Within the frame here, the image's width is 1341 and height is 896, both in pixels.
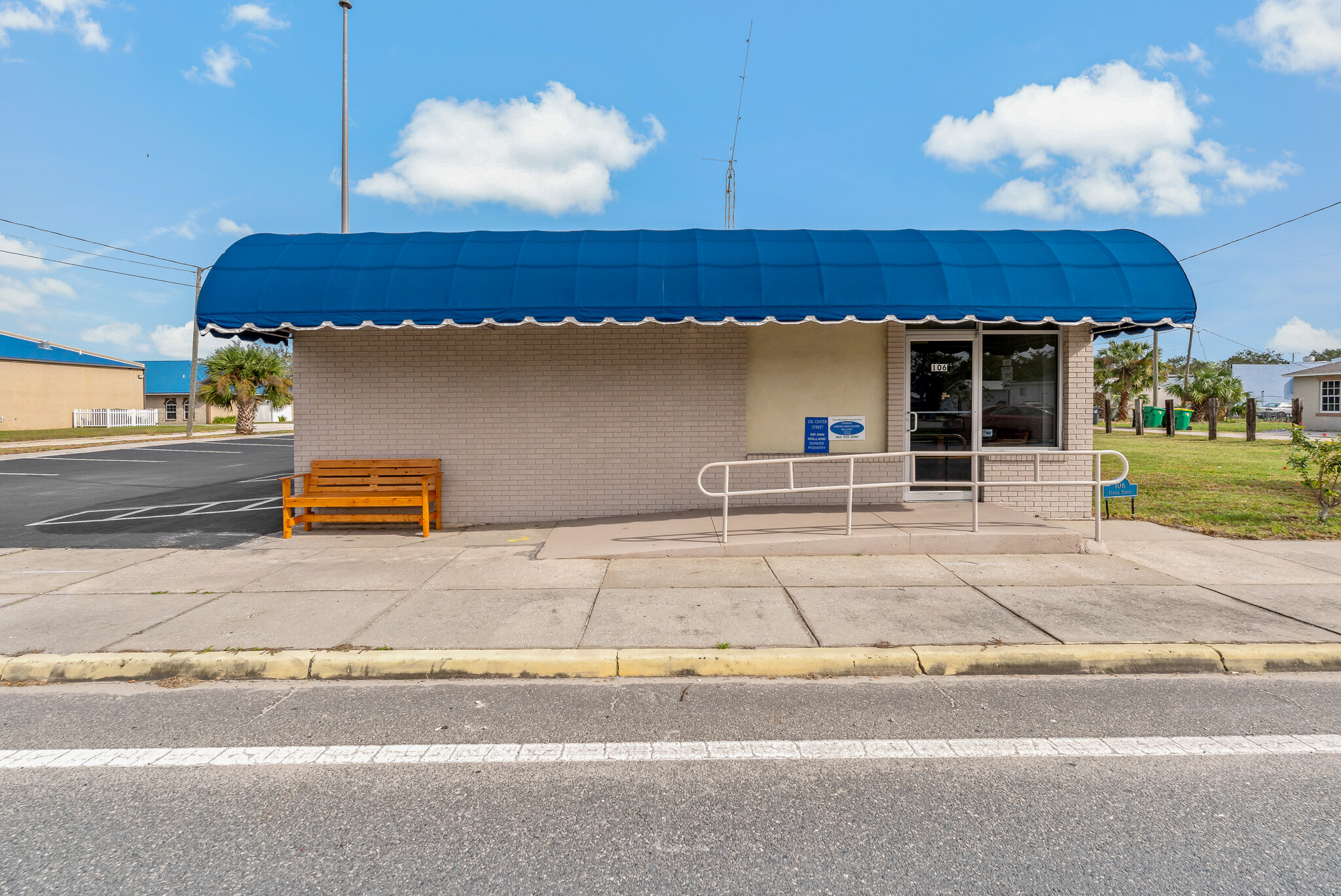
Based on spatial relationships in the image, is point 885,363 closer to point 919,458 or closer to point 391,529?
point 919,458

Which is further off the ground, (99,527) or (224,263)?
(224,263)

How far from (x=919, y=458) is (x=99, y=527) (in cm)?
1189

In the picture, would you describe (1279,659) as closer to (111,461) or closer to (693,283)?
(693,283)

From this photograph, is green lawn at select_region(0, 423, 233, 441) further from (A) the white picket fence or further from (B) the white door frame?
(B) the white door frame

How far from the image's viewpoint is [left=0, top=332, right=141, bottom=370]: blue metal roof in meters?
43.0

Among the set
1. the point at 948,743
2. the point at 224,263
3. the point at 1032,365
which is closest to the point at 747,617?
the point at 948,743

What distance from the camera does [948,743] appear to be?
372 centimetres

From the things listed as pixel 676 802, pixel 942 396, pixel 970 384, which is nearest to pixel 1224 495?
pixel 970 384

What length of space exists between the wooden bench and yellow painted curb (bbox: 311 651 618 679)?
432 centimetres

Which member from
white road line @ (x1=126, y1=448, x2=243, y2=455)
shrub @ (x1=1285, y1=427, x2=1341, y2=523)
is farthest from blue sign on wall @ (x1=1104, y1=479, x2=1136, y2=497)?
white road line @ (x1=126, y1=448, x2=243, y2=455)

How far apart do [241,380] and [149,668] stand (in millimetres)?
37451

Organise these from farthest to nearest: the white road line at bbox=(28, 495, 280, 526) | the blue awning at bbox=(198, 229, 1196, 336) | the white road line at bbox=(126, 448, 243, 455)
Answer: the white road line at bbox=(126, 448, 243, 455), the white road line at bbox=(28, 495, 280, 526), the blue awning at bbox=(198, 229, 1196, 336)

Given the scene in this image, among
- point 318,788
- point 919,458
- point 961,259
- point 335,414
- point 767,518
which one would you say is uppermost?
point 961,259

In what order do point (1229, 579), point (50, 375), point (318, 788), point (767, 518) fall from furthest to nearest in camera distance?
point (50, 375) < point (767, 518) < point (1229, 579) < point (318, 788)
